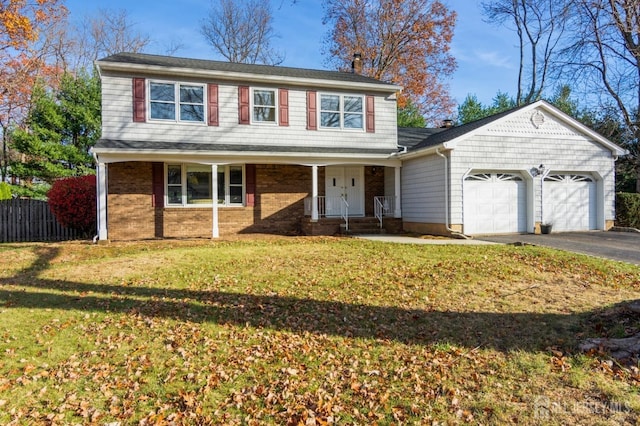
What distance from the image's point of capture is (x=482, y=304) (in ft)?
19.7

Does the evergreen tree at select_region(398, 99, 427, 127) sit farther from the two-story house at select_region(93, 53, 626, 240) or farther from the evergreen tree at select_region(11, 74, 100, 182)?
the evergreen tree at select_region(11, 74, 100, 182)

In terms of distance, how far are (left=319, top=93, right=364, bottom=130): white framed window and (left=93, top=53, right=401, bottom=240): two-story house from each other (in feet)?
0.13

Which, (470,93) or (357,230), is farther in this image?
(470,93)

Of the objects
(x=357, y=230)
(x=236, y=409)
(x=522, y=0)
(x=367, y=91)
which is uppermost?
(x=522, y=0)

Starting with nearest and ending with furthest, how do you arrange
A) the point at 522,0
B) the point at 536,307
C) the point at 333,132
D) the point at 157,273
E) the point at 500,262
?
the point at 536,307 → the point at 157,273 → the point at 500,262 → the point at 333,132 → the point at 522,0

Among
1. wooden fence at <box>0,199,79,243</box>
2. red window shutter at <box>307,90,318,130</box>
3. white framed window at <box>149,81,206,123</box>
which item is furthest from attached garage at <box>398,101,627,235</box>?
wooden fence at <box>0,199,79,243</box>

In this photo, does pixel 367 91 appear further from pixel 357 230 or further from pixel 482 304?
pixel 482 304

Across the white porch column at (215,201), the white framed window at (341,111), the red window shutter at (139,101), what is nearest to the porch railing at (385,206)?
the white framed window at (341,111)

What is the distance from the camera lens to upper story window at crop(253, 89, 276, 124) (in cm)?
1473

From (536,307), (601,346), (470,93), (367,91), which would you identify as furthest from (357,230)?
(470,93)

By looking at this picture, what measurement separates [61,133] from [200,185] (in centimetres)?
1246

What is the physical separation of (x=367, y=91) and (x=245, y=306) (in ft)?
38.9

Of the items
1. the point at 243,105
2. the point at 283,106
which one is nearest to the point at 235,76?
the point at 243,105

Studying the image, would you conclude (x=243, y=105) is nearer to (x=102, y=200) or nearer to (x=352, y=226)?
(x=102, y=200)
